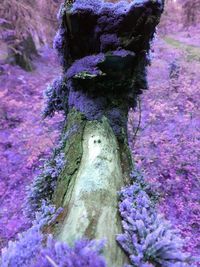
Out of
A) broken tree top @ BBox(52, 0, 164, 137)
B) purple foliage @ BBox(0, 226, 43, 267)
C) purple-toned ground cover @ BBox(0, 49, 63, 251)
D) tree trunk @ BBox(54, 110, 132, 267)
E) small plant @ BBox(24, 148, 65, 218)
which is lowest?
purple-toned ground cover @ BBox(0, 49, 63, 251)

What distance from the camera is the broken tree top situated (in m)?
2.31

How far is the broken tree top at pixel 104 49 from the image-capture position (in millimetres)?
2314

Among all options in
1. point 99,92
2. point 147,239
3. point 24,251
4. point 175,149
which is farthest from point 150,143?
point 24,251

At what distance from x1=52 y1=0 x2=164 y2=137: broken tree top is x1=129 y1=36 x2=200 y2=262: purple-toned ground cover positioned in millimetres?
2018

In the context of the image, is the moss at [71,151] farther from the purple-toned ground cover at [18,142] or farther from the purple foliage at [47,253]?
the purple-toned ground cover at [18,142]

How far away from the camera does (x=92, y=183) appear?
2018 mm

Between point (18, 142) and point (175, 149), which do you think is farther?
point (18, 142)

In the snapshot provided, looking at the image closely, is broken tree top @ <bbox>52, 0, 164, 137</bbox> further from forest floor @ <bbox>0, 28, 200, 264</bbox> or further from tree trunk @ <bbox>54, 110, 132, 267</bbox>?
forest floor @ <bbox>0, 28, 200, 264</bbox>

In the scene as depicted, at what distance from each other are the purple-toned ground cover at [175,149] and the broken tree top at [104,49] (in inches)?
79.4

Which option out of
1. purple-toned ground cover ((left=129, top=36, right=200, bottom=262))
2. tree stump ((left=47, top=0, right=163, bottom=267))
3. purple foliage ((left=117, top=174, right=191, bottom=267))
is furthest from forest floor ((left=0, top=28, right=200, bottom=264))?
purple foliage ((left=117, top=174, right=191, bottom=267))

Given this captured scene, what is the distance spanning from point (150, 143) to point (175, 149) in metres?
0.64

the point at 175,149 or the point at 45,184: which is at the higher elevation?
the point at 45,184

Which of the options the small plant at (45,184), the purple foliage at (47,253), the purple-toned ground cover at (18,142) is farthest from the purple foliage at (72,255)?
the purple-toned ground cover at (18,142)

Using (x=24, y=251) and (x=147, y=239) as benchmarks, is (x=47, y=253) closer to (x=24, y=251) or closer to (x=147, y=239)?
(x=24, y=251)
